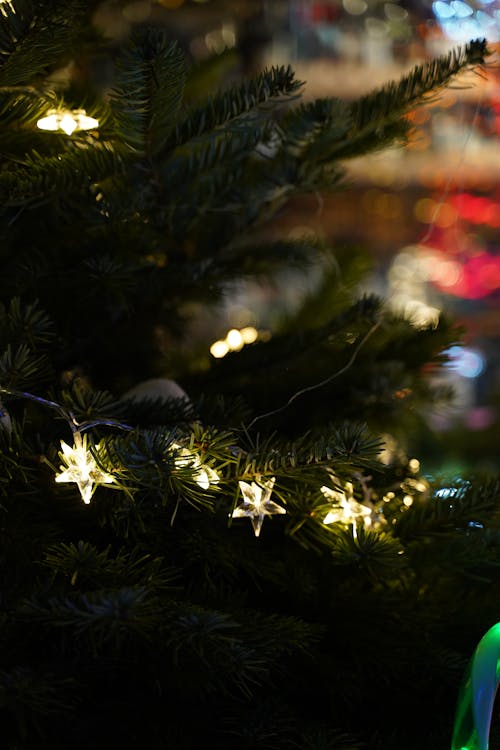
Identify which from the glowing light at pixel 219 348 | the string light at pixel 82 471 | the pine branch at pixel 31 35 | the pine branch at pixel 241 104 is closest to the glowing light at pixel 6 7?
the pine branch at pixel 31 35

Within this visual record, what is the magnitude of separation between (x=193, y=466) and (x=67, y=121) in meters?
0.22

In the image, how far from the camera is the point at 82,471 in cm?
35

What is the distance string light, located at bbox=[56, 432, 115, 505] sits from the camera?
0.35 metres

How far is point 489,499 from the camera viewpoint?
42 cm

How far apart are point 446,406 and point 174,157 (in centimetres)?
34

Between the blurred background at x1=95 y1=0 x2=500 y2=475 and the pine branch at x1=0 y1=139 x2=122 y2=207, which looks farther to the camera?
the blurred background at x1=95 y1=0 x2=500 y2=475

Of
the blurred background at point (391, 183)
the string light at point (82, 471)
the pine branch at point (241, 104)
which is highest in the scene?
the blurred background at point (391, 183)

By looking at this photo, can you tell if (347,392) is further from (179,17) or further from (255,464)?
(179,17)

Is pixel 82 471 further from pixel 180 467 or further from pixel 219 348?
pixel 219 348

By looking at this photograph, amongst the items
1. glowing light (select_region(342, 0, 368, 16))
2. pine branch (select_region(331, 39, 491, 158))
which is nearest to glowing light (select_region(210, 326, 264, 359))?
pine branch (select_region(331, 39, 491, 158))

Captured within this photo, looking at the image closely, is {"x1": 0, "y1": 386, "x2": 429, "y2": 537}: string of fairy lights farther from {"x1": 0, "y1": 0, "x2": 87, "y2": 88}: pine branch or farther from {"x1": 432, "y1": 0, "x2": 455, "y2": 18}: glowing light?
{"x1": 432, "y1": 0, "x2": 455, "y2": 18}: glowing light

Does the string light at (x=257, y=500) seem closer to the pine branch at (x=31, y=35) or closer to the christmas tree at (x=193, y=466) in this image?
the christmas tree at (x=193, y=466)

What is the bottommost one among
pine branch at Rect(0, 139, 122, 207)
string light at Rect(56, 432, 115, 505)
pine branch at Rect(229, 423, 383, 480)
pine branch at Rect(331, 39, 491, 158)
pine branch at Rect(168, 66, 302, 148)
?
string light at Rect(56, 432, 115, 505)

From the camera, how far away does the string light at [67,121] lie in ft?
1.43
